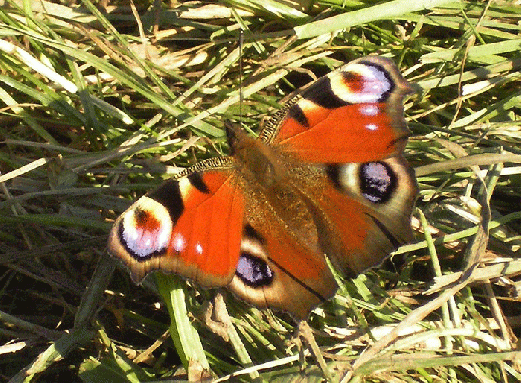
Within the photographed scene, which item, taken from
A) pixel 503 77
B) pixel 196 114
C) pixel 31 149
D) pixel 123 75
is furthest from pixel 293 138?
pixel 31 149

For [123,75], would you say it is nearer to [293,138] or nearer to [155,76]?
[155,76]

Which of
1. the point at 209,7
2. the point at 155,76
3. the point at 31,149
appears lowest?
the point at 31,149

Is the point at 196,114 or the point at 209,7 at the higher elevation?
the point at 209,7

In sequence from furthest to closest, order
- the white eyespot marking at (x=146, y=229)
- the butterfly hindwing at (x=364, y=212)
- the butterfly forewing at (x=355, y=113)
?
the butterfly forewing at (x=355, y=113)
the butterfly hindwing at (x=364, y=212)
the white eyespot marking at (x=146, y=229)

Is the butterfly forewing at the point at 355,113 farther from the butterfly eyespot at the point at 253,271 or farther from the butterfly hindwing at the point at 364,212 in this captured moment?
the butterfly eyespot at the point at 253,271

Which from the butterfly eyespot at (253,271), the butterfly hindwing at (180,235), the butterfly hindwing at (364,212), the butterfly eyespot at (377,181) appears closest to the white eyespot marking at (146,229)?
the butterfly hindwing at (180,235)

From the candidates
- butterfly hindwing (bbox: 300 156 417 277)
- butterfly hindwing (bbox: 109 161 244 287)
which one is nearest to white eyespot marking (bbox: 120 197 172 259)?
butterfly hindwing (bbox: 109 161 244 287)
